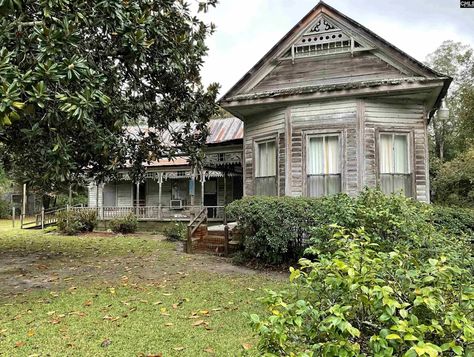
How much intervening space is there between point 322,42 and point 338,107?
2196 mm

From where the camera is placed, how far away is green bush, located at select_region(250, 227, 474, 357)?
176 centimetres

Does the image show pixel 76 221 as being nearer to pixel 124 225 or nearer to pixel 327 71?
pixel 124 225

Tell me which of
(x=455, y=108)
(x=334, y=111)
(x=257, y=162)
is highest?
(x=455, y=108)

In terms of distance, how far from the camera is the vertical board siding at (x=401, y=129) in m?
10.2

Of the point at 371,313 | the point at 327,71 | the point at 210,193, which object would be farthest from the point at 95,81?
the point at 210,193

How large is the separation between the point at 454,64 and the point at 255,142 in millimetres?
33103

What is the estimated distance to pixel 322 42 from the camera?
11125mm

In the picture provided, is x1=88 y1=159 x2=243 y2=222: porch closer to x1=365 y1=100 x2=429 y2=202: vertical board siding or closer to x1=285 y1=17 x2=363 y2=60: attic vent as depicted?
x1=285 y1=17 x2=363 y2=60: attic vent

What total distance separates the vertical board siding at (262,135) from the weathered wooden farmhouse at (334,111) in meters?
0.03

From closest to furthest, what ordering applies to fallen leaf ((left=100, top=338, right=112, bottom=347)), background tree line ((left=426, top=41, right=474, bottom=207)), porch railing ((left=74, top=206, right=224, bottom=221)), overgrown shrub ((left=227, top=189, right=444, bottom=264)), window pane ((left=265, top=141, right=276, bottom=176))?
fallen leaf ((left=100, top=338, right=112, bottom=347))
overgrown shrub ((left=227, top=189, right=444, bottom=264))
window pane ((left=265, top=141, right=276, bottom=176))
porch railing ((left=74, top=206, right=224, bottom=221))
background tree line ((left=426, top=41, right=474, bottom=207))

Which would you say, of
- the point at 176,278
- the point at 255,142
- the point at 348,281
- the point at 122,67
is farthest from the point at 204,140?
the point at 348,281

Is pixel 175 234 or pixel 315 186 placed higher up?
pixel 315 186

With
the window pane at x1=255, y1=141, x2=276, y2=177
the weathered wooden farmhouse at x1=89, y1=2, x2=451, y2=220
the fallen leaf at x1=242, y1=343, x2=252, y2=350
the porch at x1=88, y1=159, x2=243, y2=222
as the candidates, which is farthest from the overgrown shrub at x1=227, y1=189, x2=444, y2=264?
the porch at x1=88, y1=159, x2=243, y2=222

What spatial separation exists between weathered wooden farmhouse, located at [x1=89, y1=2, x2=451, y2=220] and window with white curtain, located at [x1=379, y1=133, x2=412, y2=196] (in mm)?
28
